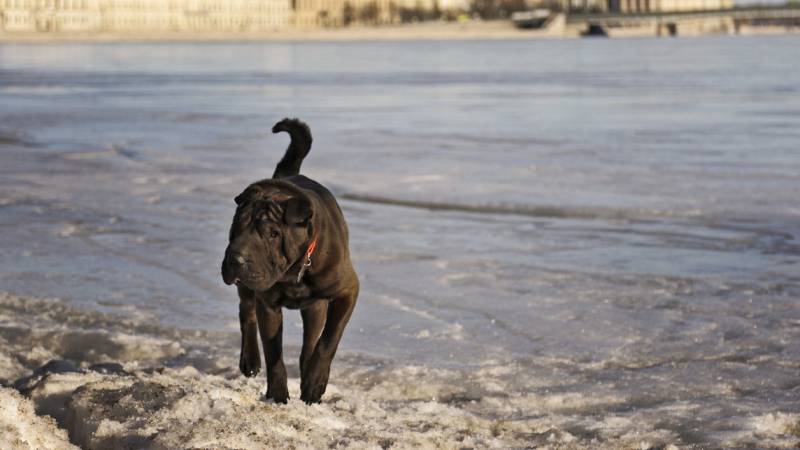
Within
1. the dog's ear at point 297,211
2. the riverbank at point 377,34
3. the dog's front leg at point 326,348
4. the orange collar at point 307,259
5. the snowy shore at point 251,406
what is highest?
the dog's ear at point 297,211

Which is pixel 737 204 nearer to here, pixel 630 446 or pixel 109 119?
pixel 630 446

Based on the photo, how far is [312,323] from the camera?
4117 mm

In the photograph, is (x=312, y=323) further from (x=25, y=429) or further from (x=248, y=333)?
(x=25, y=429)

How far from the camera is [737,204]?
9781 mm

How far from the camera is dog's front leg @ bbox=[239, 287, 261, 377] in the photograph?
4488mm

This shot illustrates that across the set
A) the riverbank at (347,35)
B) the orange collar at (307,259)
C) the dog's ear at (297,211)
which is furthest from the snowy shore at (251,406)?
the riverbank at (347,35)

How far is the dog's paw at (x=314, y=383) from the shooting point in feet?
13.9

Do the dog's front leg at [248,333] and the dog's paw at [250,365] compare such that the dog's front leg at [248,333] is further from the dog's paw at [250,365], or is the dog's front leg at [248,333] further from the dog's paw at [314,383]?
the dog's paw at [314,383]

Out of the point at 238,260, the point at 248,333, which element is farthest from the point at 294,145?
the point at 238,260

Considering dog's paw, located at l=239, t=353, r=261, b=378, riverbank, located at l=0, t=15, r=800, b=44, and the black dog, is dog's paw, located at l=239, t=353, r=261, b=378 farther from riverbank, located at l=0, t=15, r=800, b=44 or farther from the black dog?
riverbank, located at l=0, t=15, r=800, b=44

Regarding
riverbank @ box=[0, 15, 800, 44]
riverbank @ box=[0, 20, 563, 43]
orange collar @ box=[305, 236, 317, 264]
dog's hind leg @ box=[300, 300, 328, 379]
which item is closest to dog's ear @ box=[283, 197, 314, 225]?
orange collar @ box=[305, 236, 317, 264]

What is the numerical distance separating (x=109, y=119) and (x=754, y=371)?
16.6m

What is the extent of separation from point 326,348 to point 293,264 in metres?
0.51

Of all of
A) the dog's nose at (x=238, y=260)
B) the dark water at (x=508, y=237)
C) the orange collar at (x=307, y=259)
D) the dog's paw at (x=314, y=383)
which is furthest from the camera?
the dark water at (x=508, y=237)
